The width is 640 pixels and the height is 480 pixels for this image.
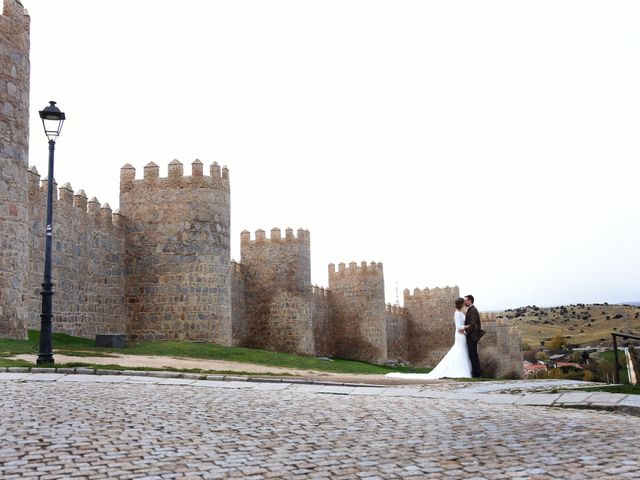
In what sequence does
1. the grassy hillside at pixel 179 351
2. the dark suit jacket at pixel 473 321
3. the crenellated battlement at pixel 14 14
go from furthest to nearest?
1. the crenellated battlement at pixel 14 14
2. the grassy hillside at pixel 179 351
3. the dark suit jacket at pixel 473 321

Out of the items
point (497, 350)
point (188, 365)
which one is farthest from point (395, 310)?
point (188, 365)

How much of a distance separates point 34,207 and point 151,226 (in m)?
4.81

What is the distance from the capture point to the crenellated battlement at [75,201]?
1834 centimetres

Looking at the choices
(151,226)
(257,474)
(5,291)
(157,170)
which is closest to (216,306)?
(151,226)

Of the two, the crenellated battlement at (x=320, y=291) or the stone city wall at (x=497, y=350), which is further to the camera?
the stone city wall at (x=497, y=350)

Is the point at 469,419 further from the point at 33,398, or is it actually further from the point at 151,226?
the point at 151,226

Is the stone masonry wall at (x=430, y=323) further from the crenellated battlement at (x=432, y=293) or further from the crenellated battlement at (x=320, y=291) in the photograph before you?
the crenellated battlement at (x=320, y=291)

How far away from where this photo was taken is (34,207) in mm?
18234

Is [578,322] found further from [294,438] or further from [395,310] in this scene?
[294,438]

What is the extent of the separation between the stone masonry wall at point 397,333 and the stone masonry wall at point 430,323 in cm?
41

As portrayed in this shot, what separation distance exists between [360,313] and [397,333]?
20.0ft

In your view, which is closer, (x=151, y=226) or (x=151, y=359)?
(x=151, y=359)

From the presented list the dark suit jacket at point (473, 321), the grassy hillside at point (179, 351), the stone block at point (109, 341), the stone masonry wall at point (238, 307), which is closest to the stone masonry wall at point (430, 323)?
the stone masonry wall at point (238, 307)

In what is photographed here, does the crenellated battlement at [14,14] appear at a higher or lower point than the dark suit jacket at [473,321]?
higher
